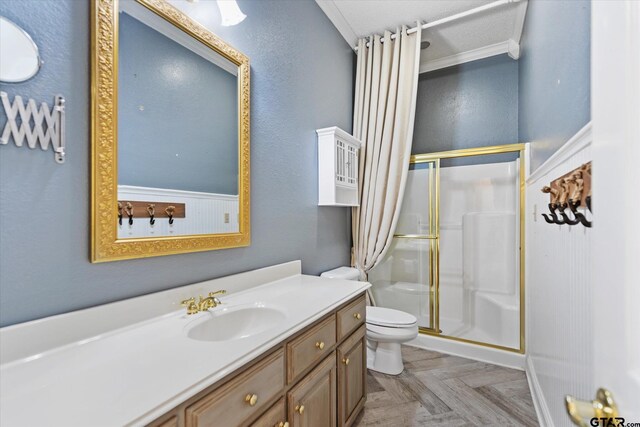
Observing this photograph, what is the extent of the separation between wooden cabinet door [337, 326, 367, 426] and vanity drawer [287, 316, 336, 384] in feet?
0.52

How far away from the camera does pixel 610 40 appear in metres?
0.41

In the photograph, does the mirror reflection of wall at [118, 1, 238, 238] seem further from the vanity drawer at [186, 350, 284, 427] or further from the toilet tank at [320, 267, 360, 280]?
the toilet tank at [320, 267, 360, 280]

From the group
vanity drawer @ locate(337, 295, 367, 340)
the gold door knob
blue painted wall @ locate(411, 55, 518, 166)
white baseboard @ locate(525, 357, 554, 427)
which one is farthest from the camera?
blue painted wall @ locate(411, 55, 518, 166)

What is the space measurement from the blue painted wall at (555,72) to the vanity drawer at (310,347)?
121cm

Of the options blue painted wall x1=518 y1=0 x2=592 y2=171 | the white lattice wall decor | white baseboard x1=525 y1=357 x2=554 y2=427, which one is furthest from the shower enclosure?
the white lattice wall decor

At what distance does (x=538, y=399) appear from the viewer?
70.1 inches

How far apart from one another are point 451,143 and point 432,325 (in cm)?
179

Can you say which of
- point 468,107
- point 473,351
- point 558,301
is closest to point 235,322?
point 558,301

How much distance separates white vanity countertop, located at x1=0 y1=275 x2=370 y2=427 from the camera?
0.59 meters

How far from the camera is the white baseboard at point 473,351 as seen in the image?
2387 millimetres

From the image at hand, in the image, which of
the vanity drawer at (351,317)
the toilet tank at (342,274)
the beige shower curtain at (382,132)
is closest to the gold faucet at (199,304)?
the vanity drawer at (351,317)

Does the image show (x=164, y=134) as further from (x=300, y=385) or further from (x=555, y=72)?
(x=555, y=72)

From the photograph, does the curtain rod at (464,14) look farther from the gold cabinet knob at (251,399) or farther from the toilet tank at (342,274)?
the gold cabinet knob at (251,399)

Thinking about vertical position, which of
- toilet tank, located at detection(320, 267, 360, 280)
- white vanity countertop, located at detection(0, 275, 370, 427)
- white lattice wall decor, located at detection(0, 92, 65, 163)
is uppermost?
white lattice wall decor, located at detection(0, 92, 65, 163)
